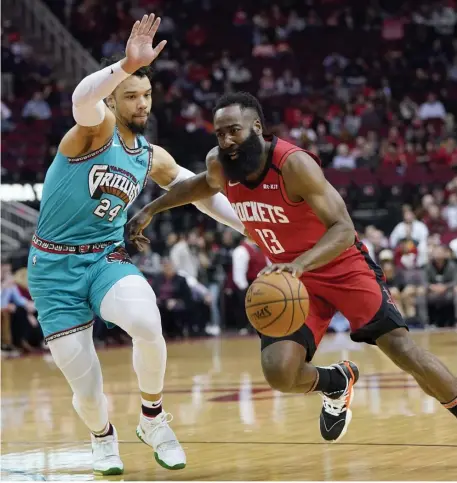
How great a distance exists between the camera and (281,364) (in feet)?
18.3

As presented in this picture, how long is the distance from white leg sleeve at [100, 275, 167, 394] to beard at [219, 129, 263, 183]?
2.62 feet

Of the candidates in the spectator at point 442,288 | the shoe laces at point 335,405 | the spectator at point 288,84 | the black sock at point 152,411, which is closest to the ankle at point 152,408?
the black sock at point 152,411

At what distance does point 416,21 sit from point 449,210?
7.94 m

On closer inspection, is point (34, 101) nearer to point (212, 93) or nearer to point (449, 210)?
point (212, 93)

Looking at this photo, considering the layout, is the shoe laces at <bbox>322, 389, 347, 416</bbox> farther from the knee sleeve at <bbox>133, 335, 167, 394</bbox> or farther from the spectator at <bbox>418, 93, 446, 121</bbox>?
the spectator at <bbox>418, 93, 446, 121</bbox>

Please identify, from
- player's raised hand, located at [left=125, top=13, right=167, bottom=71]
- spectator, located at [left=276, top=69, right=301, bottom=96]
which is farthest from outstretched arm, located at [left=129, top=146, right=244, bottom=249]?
spectator, located at [left=276, top=69, right=301, bottom=96]

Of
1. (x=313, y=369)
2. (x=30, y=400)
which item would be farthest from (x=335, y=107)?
(x=313, y=369)

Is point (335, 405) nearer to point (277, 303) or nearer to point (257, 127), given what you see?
point (277, 303)

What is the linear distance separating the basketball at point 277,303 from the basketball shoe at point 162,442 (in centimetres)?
99

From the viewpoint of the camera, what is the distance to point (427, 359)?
18.1 feet

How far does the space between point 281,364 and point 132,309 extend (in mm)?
829

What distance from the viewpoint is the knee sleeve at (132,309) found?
18.2ft

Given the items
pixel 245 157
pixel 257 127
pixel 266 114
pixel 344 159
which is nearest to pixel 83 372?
pixel 245 157

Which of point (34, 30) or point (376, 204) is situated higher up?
point (34, 30)
